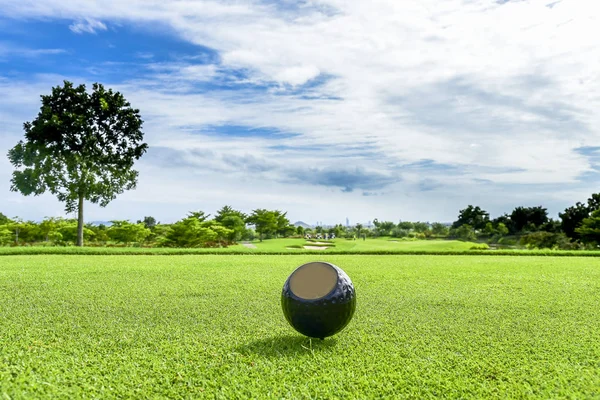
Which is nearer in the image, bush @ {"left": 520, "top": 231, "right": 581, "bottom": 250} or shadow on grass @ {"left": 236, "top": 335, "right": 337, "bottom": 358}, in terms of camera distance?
shadow on grass @ {"left": 236, "top": 335, "right": 337, "bottom": 358}

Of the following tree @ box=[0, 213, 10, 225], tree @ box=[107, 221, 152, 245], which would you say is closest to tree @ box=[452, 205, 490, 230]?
tree @ box=[107, 221, 152, 245]

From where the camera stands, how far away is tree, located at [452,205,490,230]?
2122 inches

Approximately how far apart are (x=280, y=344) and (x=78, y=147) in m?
23.7

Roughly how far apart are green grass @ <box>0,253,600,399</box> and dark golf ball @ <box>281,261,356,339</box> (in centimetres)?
24

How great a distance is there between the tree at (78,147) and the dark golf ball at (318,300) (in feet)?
72.2

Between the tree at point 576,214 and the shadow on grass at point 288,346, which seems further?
the tree at point 576,214

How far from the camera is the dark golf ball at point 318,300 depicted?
15.5 ft

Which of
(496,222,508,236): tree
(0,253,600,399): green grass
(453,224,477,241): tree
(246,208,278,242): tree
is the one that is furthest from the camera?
(453,224,477,241): tree

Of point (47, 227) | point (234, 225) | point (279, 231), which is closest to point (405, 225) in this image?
point (279, 231)

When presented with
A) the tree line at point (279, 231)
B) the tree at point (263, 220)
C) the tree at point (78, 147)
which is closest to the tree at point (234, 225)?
the tree line at point (279, 231)

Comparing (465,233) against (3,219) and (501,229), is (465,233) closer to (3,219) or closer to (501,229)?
(501,229)

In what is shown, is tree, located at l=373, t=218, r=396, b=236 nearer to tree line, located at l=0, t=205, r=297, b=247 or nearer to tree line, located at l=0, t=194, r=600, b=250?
tree line, located at l=0, t=194, r=600, b=250

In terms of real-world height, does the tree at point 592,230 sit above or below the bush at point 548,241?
above

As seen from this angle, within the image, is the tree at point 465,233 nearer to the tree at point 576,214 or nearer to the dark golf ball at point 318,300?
the tree at point 576,214
